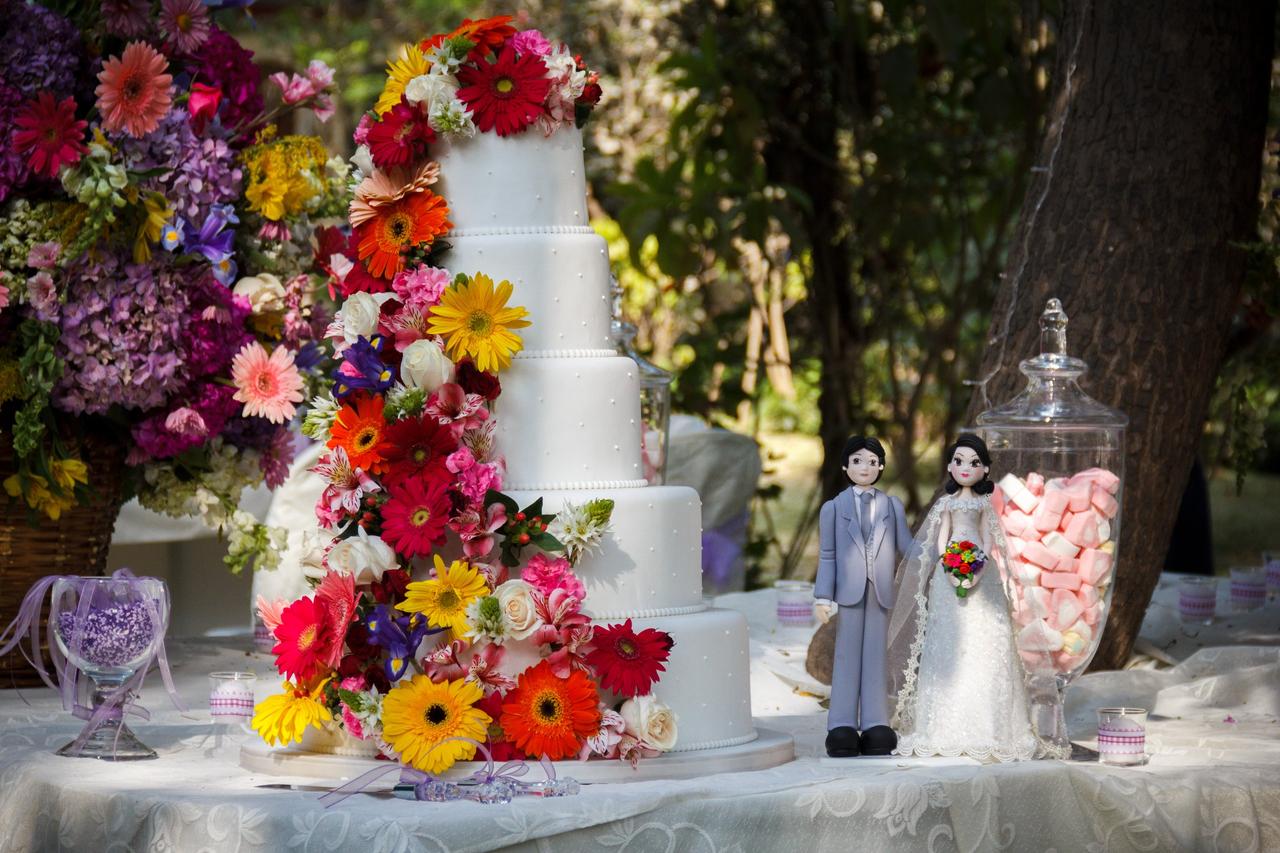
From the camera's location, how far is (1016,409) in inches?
139

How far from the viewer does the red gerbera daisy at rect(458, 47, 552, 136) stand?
3148 millimetres

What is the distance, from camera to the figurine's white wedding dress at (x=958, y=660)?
313 centimetres

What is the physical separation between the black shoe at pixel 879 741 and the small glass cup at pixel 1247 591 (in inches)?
96.3

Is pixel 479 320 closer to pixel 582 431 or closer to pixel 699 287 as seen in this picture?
pixel 582 431

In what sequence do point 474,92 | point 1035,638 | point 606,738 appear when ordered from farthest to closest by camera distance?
1. point 1035,638
2. point 474,92
3. point 606,738

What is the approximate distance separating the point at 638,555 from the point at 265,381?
3.65 feet

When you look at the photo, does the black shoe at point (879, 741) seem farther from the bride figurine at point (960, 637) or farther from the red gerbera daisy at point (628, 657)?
the red gerbera daisy at point (628, 657)

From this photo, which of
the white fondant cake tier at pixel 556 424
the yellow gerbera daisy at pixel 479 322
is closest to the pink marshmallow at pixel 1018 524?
the white fondant cake tier at pixel 556 424

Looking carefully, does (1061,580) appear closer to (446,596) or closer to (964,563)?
(964,563)

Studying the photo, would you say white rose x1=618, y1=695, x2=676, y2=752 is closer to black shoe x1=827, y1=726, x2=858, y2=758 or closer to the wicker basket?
black shoe x1=827, y1=726, x2=858, y2=758

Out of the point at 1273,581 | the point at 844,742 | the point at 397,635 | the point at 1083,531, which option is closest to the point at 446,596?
the point at 397,635

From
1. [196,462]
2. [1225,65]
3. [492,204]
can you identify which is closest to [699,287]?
[1225,65]

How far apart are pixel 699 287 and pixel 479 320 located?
5.06 meters

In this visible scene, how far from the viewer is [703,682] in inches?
123
